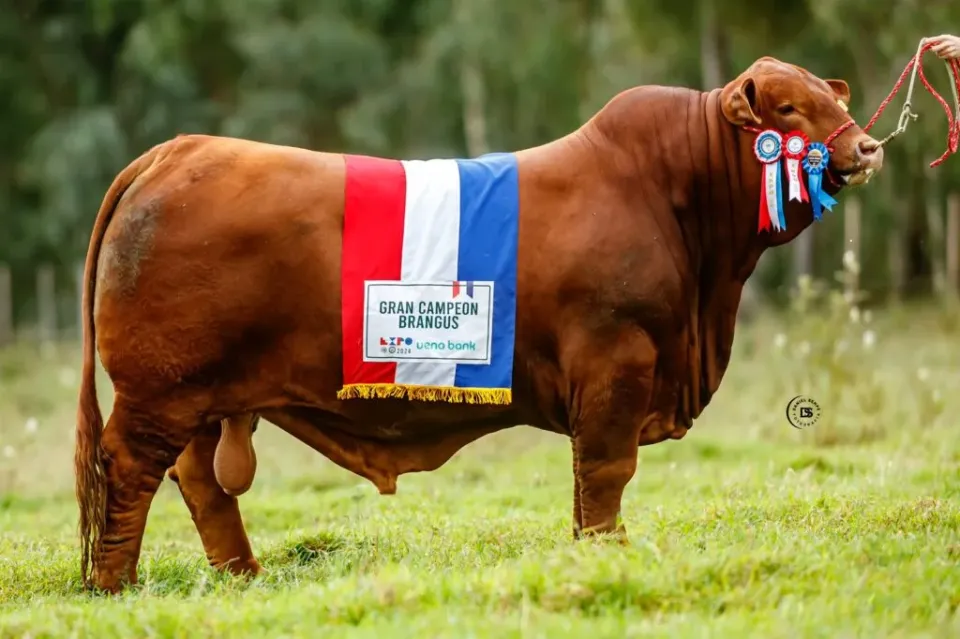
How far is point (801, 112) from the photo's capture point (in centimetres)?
528

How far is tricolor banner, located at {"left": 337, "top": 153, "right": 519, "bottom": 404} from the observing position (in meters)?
5.14

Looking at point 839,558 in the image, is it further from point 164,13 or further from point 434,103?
point 164,13

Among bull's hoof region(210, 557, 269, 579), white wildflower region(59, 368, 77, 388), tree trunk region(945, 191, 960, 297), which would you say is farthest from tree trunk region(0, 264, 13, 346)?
bull's hoof region(210, 557, 269, 579)

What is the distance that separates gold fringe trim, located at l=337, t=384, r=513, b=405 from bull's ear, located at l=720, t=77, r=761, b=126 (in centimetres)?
148

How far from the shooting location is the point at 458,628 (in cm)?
378

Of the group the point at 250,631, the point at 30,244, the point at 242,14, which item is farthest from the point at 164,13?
the point at 250,631

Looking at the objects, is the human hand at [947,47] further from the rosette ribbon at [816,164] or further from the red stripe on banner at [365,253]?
the red stripe on banner at [365,253]

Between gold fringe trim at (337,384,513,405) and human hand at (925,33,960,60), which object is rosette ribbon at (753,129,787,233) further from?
gold fringe trim at (337,384,513,405)

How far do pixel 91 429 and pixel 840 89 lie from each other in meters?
3.59

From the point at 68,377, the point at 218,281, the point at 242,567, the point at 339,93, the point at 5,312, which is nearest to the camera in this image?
the point at 218,281

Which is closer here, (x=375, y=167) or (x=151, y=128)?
(x=375, y=167)

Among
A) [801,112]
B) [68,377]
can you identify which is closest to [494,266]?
[801,112]

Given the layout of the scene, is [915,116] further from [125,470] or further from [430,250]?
[125,470]

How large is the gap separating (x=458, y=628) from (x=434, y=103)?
22226 millimetres
